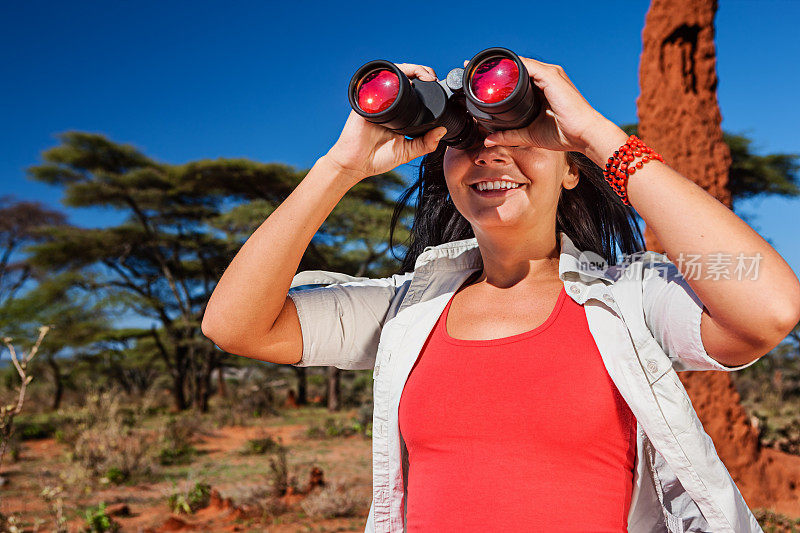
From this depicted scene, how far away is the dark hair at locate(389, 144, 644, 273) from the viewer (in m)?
1.41

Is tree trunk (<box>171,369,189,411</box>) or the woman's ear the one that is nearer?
the woman's ear

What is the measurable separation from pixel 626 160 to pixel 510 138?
0.22m

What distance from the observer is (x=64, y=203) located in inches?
512

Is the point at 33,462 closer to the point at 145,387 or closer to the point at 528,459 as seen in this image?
the point at 528,459

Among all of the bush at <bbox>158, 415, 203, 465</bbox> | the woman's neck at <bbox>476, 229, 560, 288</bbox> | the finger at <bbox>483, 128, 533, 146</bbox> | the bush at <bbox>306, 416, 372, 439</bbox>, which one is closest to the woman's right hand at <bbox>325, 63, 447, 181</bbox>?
the finger at <bbox>483, 128, 533, 146</bbox>

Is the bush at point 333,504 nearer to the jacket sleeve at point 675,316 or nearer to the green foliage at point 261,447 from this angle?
the green foliage at point 261,447

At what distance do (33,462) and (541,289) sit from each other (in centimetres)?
792

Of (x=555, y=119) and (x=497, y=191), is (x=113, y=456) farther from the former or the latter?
(x=555, y=119)

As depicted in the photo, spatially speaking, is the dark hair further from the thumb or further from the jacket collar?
the thumb

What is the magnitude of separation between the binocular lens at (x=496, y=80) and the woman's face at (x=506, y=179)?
11 cm

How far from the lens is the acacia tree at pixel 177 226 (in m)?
12.5

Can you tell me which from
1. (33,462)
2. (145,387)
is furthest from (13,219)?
(33,462)

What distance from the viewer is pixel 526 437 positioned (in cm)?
100

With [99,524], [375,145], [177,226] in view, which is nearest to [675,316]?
[375,145]
